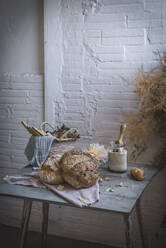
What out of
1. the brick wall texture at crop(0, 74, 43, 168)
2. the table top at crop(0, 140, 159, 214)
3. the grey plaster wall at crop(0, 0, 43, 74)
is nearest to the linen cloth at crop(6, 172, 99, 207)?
the table top at crop(0, 140, 159, 214)

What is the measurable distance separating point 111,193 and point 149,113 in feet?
2.72

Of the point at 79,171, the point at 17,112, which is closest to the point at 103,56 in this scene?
the point at 17,112

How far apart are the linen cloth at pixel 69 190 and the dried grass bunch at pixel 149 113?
755 mm

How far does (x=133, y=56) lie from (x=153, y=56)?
0.15 meters

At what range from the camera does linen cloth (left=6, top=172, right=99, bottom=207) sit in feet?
4.96

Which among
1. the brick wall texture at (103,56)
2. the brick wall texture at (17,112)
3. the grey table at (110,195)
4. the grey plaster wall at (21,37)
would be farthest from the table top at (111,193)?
the grey plaster wall at (21,37)

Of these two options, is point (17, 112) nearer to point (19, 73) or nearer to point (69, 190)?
point (19, 73)

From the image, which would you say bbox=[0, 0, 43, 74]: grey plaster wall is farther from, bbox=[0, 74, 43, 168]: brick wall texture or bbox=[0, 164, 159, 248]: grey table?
bbox=[0, 164, 159, 248]: grey table

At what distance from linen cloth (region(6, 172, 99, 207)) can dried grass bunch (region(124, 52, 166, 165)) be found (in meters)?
0.75

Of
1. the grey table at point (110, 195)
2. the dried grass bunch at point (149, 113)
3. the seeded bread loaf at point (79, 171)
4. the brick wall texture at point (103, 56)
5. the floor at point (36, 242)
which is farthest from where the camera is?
the floor at point (36, 242)

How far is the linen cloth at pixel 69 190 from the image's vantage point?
1.51m

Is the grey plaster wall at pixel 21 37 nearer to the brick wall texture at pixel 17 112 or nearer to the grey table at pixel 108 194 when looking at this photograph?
the brick wall texture at pixel 17 112

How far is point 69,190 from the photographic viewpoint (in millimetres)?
1632

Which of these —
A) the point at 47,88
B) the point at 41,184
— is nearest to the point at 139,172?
the point at 41,184
